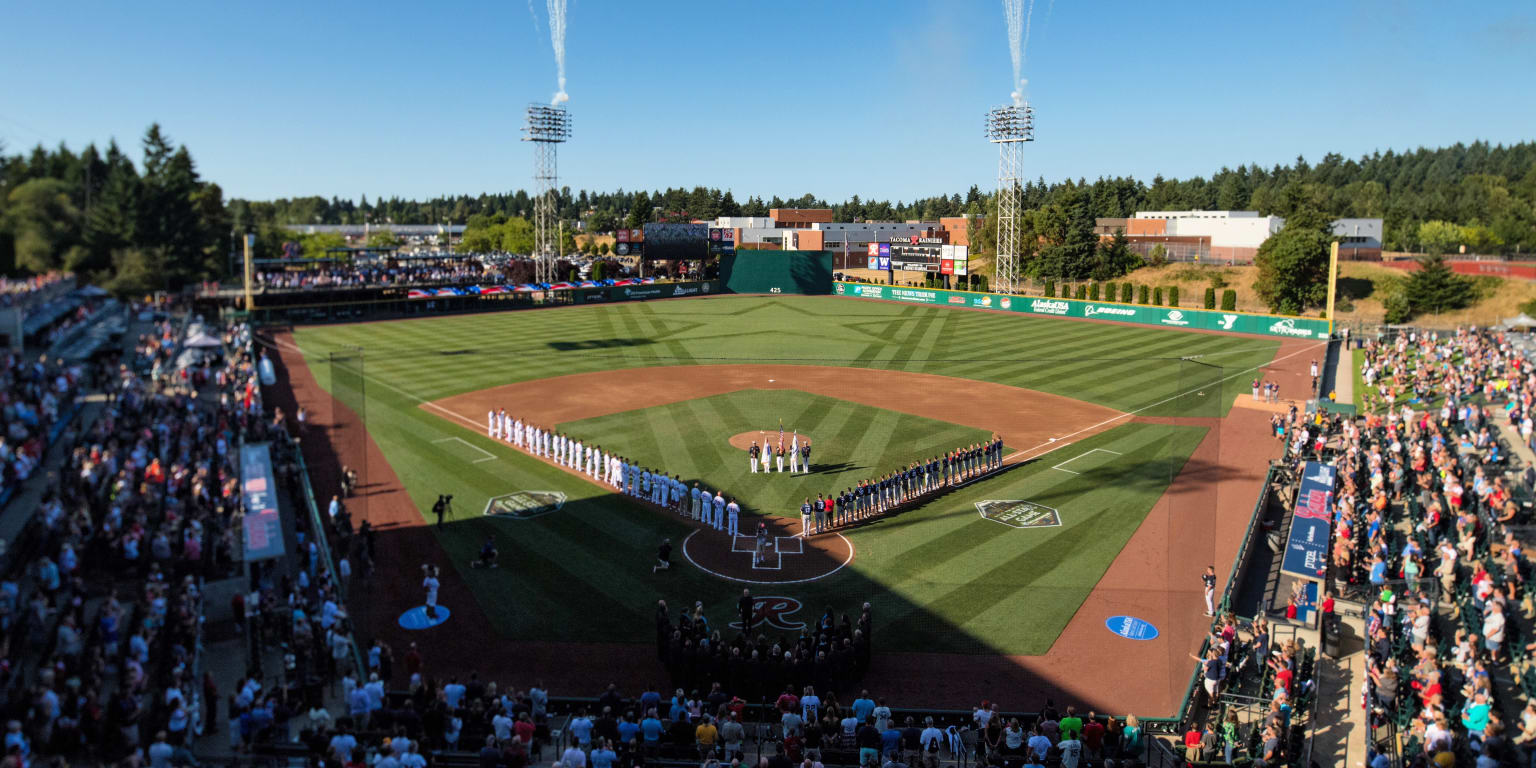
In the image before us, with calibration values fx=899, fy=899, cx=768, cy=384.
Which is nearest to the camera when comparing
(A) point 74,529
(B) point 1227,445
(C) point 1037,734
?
(C) point 1037,734

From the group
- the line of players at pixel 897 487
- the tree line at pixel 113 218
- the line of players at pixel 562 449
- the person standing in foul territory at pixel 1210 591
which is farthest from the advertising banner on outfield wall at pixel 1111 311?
the tree line at pixel 113 218

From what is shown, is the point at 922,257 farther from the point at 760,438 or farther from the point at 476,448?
the point at 476,448

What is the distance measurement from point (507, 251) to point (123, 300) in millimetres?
104197

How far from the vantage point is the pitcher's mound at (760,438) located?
2934 centimetres

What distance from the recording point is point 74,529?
1716 centimetres

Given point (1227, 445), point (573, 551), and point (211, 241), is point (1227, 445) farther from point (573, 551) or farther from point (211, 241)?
point (211, 241)

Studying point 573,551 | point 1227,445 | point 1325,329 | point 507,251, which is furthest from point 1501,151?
point 573,551

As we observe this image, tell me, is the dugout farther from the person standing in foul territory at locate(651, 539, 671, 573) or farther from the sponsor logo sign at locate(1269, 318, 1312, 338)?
the person standing in foul territory at locate(651, 539, 671, 573)

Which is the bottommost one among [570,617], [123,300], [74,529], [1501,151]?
[570,617]

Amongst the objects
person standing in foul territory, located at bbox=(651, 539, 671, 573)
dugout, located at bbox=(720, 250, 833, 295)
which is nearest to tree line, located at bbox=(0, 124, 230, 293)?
person standing in foul territory, located at bbox=(651, 539, 671, 573)

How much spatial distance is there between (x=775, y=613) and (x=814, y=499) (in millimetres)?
6767

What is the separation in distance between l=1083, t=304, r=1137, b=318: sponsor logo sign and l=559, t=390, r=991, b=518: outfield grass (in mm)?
36519

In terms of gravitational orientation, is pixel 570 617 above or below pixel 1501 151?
below

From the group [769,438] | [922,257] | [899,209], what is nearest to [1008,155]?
[922,257]
